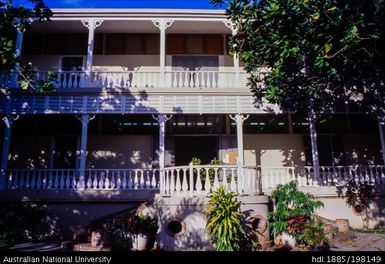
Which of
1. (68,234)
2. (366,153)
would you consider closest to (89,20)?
(68,234)

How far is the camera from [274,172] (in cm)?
1288

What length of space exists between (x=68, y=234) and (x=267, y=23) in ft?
29.7

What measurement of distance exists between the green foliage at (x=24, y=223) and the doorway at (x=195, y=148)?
576cm

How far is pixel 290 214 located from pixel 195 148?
6.21 meters

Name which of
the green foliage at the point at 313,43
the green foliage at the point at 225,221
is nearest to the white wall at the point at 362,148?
the green foliage at the point at 313,43

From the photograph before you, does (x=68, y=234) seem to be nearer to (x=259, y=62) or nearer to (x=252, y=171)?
(x=252, y=171)

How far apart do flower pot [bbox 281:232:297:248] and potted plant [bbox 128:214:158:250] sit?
→ 150 inches

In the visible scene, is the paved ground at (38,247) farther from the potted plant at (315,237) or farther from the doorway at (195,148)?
the potted plant at (315,237)

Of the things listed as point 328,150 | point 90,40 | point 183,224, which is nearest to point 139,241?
point 183,224

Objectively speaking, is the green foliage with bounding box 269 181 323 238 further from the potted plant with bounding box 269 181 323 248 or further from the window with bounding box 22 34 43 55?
the window with bounding box 22 34 43 55

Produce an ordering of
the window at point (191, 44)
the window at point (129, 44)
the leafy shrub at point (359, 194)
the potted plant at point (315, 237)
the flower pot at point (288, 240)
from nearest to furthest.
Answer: the potted plant at point (315, 237), the flower pot at point (288, 240), the leafy shrub at point (359, 194), the window at point (129, 44), the window at point (191, 44)

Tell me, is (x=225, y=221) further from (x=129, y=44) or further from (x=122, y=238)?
(x=129, y=44)

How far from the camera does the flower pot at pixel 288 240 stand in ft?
28.8

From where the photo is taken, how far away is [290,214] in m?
8.92
